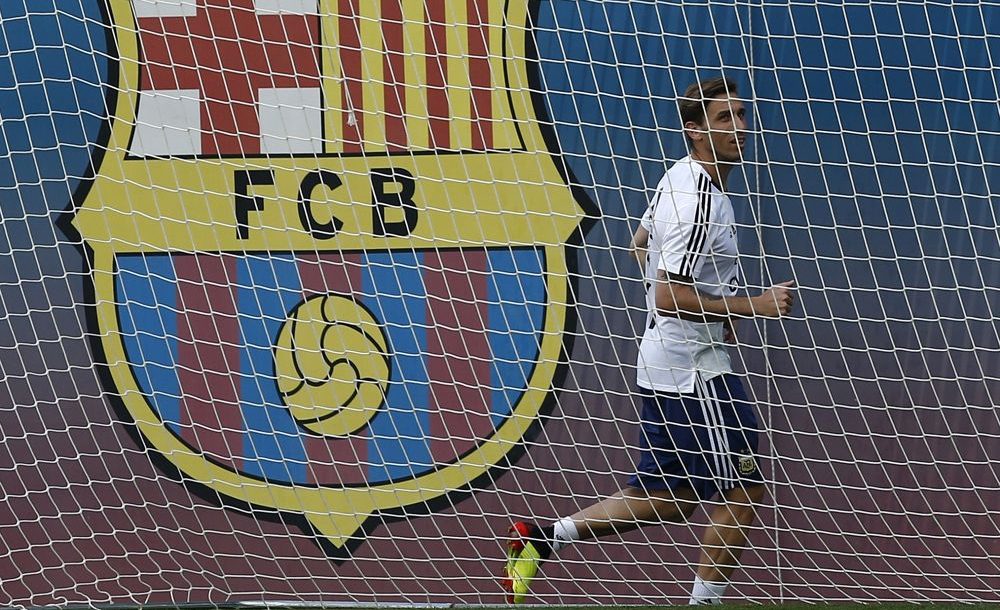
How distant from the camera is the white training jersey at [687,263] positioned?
2.64 meters

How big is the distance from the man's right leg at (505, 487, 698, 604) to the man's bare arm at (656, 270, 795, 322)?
18.3 inches

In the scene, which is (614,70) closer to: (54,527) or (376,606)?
(376,606)

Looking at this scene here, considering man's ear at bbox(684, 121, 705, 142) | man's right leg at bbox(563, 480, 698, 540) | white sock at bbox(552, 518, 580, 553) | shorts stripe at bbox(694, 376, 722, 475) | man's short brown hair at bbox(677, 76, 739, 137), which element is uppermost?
man's short brown hair at bbox(677, 76, 739, 137)

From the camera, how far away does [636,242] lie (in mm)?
2914

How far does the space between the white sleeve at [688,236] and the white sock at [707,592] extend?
2.47ft

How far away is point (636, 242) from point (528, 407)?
52 cm

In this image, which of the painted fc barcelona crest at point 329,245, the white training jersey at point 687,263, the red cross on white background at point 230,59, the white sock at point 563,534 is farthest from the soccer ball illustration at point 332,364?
the white training jersey at point 687,263

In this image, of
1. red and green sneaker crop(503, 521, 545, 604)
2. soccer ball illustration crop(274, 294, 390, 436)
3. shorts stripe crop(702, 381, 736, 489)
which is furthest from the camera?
soccer ball illustration crop(274, 294, 390, 436)

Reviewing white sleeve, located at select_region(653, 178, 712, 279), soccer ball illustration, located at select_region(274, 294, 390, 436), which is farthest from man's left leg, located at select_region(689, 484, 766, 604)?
soccer ball illustration, located at select_region(274, 294, 390, 436)

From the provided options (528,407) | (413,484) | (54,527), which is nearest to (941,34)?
(528,407)

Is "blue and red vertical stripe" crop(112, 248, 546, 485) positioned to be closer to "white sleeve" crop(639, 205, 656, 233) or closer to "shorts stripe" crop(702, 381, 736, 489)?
"white sleeve" crop(639, 205, 656, 233)

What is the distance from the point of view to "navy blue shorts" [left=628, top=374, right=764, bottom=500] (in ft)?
9.06

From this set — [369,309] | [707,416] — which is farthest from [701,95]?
[369,309]

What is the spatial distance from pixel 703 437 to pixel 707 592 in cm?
39
